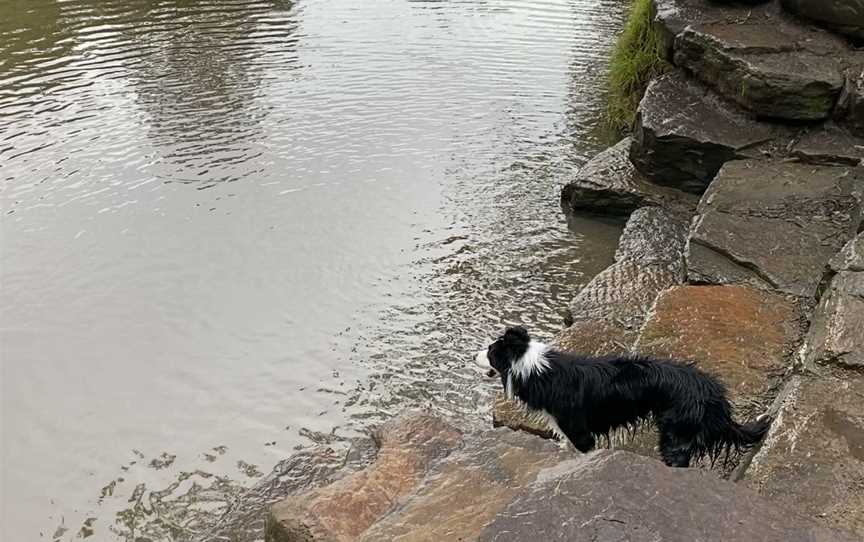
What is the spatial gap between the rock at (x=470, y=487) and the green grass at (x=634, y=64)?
5.81 m

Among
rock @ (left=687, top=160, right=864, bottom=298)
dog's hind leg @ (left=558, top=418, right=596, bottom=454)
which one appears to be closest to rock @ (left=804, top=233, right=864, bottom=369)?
rock @ (left=687, top=160, right=864, bottom=298)

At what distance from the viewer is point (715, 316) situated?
15.5 feet

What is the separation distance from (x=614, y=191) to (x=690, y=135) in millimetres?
854

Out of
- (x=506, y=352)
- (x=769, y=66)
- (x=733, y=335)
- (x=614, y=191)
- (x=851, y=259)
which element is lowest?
(x=614, y=191)

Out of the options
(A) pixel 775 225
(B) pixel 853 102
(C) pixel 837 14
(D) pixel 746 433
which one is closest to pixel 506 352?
(D) pixel 746 433

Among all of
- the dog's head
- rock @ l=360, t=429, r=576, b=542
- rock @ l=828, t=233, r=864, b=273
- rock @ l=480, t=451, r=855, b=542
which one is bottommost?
rock @ l=360, t=429, r=576, b=542

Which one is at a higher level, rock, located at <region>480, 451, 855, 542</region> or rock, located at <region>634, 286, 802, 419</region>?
rock, located at <region>480, 451, 855, 542</region>

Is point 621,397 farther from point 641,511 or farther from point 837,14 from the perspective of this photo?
point 837,14

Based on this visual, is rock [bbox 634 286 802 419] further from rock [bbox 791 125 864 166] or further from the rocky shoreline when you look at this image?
rock [bbox 791 125 864 166]

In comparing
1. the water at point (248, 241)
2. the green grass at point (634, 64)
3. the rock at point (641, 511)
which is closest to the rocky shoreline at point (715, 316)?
the rock at point (641, 511)

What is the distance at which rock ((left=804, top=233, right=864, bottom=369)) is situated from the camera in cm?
371

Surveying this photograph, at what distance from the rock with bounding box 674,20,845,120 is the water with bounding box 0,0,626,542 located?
5.54ft

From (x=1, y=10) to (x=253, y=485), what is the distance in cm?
1295

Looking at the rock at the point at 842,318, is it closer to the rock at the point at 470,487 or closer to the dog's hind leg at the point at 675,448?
the dog's hind leg at the point at 675,448
